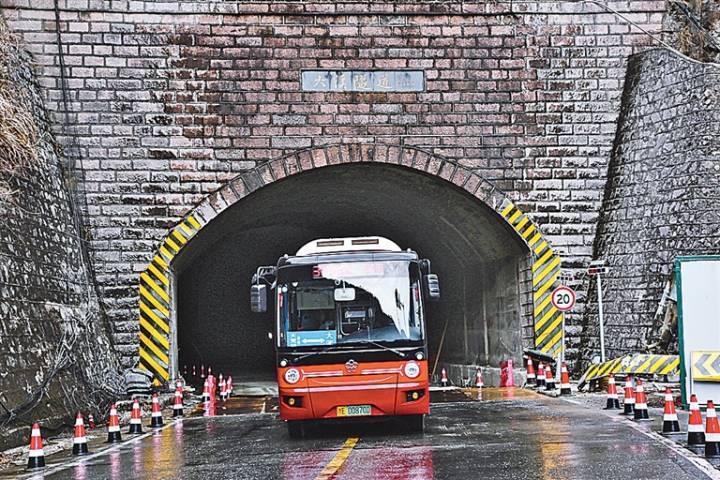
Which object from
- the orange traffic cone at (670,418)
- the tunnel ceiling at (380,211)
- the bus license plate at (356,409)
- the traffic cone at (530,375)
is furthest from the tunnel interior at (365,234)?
the orange traffic cone at (670,418)

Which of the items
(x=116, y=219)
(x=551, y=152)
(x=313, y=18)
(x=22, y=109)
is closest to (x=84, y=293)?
(x=116, y=219)

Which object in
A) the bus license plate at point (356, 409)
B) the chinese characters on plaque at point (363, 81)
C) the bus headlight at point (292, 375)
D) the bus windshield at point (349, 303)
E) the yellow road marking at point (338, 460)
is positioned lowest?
the yellow road marking at point (338, 460)

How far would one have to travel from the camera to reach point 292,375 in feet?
43.1

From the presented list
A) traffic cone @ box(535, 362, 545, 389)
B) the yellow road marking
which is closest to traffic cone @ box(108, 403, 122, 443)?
Result: the yellow road marking

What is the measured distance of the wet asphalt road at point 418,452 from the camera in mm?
9648

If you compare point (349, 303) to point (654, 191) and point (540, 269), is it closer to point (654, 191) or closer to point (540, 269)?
point (540, 269)

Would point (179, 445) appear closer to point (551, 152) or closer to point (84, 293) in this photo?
point (84, 293)

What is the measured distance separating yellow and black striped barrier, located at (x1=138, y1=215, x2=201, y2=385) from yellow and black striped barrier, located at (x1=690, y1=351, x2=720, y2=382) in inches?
395

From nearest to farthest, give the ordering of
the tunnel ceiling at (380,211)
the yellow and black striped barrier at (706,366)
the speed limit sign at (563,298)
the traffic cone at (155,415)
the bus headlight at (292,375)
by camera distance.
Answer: the bus headlight at (292,375) < the yellow and black striped barrier at (706,366) < the traffic cone at (155,415) < the speed limit sign at (563,298) < the tunnel ceiling at (380,211)

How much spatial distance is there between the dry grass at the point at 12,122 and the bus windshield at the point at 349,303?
17.6 ft

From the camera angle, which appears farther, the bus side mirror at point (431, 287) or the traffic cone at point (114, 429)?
the traffic cone at point (114, 429)

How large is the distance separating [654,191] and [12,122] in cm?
1144

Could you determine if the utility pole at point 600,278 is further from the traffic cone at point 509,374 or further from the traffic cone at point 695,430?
the traffic cone at point 695,430

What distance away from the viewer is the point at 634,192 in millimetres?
20906
